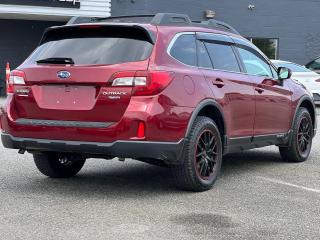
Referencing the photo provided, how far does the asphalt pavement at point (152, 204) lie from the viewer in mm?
5012

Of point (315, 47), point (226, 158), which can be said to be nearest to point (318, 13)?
point (315, 47)

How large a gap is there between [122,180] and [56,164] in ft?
2.55

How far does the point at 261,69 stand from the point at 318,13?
19745 mm

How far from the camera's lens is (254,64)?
7.84m

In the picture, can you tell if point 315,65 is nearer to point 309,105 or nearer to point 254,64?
point 309,105

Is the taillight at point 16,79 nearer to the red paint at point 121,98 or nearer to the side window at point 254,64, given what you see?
the red paint at point 121,98

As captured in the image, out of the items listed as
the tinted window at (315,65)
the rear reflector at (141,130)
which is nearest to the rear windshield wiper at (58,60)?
the rear reflector at (141,130)

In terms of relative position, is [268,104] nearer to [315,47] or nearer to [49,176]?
[49,176]

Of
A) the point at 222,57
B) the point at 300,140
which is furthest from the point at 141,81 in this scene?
the point at 300,140

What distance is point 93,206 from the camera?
5.78 metres

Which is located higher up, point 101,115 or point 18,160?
point 101,115

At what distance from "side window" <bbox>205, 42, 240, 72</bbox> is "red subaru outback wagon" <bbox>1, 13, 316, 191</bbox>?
2 centimetres

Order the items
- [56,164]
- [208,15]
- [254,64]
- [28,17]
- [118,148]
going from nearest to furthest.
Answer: [118,148], [56,164], [254,64], [28,17], [208,15]

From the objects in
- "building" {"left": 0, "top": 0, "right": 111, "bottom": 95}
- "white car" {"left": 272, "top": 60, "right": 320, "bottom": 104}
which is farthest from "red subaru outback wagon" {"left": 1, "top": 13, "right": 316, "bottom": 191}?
"building" {"left": 0, "top": 0, "right": 111, "bottom": 95}
